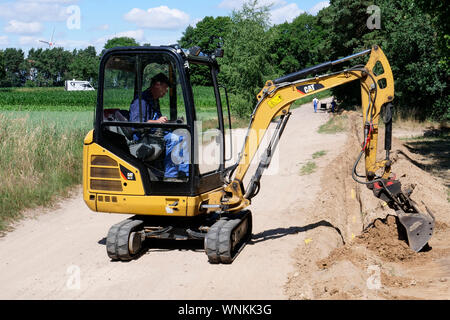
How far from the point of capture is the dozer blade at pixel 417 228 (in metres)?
6.53

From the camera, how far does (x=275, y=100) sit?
22.5ft

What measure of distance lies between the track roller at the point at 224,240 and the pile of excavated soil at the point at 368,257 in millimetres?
856

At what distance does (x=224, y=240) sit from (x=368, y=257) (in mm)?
1866

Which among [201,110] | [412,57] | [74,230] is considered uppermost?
[412,57]

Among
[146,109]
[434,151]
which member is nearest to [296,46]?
[434,151]

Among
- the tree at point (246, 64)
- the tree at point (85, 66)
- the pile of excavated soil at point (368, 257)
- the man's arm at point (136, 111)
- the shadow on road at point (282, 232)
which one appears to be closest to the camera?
the pile of excavated soil at point (368, 257)

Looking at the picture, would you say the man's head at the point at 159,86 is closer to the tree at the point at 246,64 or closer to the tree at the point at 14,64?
the tree at the point at 246,64

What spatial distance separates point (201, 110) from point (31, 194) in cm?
491

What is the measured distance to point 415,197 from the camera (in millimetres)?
9250

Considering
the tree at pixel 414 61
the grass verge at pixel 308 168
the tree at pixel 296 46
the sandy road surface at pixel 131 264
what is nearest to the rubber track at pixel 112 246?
the sandy road surface at pixel 131 264

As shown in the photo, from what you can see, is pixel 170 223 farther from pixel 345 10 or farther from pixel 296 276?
pixel 345 10

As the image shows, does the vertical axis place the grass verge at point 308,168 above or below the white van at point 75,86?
below

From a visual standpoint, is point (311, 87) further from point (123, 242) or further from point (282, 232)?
point (123, 242)
